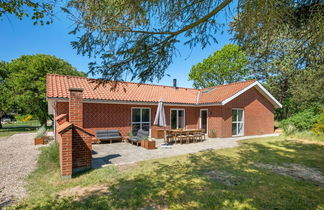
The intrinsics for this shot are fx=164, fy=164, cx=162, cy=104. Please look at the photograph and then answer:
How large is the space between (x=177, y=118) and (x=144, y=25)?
11.3 m

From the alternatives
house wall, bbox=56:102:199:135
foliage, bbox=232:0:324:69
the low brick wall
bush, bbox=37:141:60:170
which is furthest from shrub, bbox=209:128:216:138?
bush, bbox=37:141:60:170

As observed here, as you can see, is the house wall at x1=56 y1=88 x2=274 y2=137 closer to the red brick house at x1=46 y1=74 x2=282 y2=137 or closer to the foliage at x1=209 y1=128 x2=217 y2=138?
the red brick house at x1=46 y1=74 x2=282 y2=137

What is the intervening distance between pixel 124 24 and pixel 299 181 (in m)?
6.55

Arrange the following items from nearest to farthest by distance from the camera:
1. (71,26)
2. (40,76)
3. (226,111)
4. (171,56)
A: (71,26), (171,56), (226,111), (40,76)

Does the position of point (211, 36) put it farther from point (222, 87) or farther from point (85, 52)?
point (222, 87)

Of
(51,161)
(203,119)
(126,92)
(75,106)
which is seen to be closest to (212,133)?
(203,119)

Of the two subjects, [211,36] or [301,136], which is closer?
[211,36]

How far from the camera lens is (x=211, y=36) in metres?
4.50

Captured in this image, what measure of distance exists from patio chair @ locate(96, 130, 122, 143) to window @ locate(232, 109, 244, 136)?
9.71 m

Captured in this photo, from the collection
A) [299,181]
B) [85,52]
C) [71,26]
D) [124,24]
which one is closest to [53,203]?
[85,52]

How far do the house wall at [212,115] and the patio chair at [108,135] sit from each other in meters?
0.50

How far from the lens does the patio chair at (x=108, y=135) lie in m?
10.7

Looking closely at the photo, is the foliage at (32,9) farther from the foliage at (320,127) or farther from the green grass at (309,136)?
the green grass at (309,136)

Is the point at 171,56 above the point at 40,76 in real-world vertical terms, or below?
below
